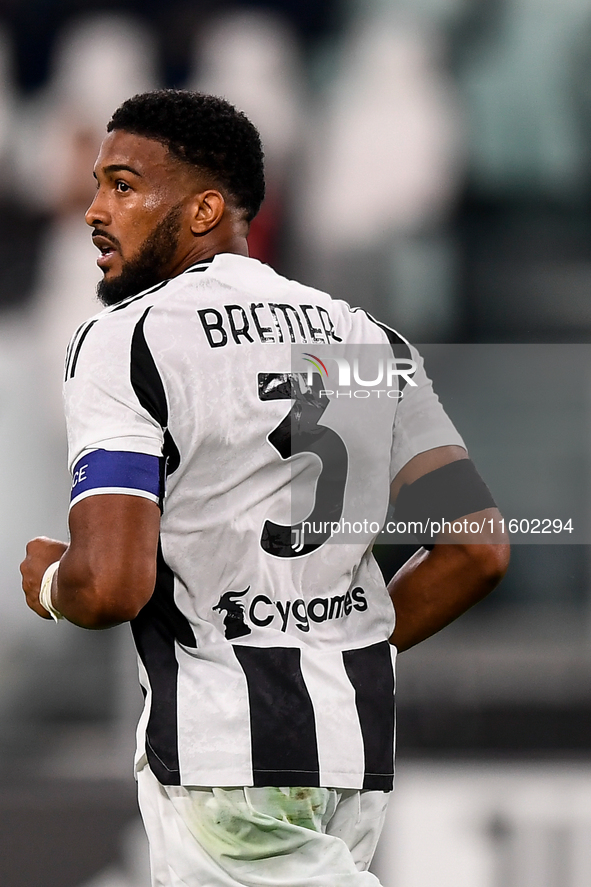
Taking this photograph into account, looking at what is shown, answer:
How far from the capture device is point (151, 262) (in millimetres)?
1361

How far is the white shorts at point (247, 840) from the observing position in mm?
1156

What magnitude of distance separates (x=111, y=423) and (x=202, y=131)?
429 mm

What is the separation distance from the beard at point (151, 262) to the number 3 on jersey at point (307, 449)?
232 mm

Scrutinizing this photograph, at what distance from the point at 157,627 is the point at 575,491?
2097 millimetres

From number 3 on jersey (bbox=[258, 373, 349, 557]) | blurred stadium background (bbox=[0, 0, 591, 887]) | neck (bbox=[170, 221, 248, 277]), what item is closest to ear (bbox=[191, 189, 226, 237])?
neck (bbox=[170, 221, 248, 277])

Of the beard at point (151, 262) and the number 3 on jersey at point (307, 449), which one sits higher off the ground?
the beard at point (151, 262)

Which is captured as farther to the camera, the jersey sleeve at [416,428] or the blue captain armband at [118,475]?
the jersey sleeve at [416,428]

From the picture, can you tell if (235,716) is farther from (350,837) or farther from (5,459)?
(5,459)

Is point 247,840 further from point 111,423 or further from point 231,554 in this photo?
point 111,423

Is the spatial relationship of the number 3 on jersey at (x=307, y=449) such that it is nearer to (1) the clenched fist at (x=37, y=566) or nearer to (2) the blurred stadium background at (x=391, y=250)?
(1) the clenched fist at (x=37, y=566)

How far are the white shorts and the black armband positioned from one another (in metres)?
0.37

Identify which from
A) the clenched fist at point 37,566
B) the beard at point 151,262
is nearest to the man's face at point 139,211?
the beard at point 151,262

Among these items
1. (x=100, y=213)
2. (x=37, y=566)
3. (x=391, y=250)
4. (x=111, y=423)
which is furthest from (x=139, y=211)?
(x=391, y=250)

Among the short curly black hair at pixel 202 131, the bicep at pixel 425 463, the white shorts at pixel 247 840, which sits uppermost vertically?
the short curly black hair at pixel 202 131
